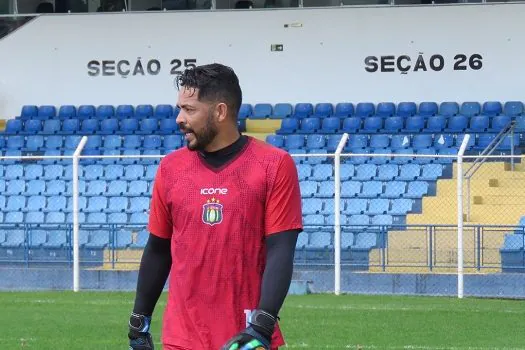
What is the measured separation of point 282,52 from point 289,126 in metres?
2.19

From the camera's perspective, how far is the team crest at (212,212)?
521 centimetres

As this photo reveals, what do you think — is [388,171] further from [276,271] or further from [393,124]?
[276,271]

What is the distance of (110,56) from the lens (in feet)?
94.5

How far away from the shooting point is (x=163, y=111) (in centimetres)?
2773

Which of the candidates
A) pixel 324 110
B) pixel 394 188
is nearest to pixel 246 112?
pixel 324 110

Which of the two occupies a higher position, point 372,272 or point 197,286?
point 197,286

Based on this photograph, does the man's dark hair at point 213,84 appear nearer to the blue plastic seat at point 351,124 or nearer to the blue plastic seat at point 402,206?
the blue plastic seat at point 402,206

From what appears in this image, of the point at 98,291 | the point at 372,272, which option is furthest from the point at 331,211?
the point at 98,291

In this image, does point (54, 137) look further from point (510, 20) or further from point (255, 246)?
point (255, 246)

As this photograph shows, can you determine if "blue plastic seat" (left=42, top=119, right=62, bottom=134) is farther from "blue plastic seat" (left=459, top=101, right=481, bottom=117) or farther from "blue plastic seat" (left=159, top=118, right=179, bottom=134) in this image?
"blue plastic seat" (left=459, top=101, right=481, bottom=117)

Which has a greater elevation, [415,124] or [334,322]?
[415,124]

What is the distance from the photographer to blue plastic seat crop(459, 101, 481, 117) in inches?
1018

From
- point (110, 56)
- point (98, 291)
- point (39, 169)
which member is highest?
point (110, 56)

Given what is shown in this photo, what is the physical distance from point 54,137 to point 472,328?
14.4 metres
